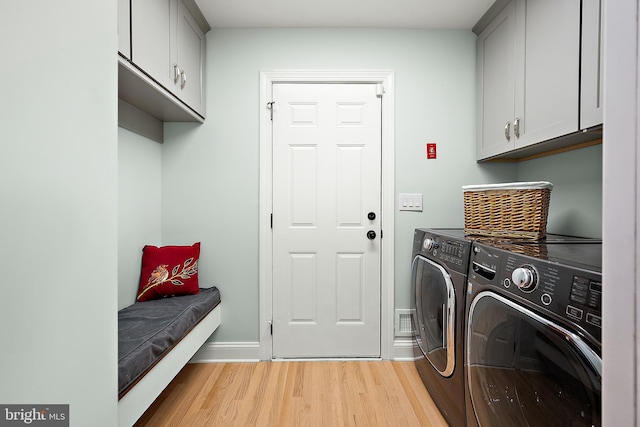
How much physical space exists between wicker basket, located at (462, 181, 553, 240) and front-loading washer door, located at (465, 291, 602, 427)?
0.51m

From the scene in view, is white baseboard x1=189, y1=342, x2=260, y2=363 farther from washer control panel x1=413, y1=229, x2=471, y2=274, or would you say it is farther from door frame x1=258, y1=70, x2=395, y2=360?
washer control panel x1=413, y1=229, x2=471, y2=274

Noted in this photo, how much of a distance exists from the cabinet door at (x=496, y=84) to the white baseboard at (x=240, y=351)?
148 centimetres

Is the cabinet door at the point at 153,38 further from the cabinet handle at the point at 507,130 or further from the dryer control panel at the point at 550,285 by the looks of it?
the cabinet handle at the point at 507,130

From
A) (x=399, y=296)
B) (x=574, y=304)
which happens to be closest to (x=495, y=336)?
(x=574, y=304)

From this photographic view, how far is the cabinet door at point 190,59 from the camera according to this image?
1.92 metres

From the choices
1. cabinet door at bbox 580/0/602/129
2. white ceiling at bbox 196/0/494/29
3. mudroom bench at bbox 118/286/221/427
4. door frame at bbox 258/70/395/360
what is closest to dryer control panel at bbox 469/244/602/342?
cabinet door at bbox 580/0/602/129

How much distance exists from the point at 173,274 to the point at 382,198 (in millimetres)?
1518

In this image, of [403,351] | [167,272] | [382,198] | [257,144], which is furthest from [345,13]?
[403,351]

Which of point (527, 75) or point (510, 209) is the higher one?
point (527, 75)

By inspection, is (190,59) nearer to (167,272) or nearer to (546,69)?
(167,272)

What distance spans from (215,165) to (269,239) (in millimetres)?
663

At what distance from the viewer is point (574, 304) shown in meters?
0.81

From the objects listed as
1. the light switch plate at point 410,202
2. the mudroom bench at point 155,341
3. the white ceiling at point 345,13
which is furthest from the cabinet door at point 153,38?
the light switch plate at point 410,202

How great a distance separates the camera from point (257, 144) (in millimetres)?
2342
